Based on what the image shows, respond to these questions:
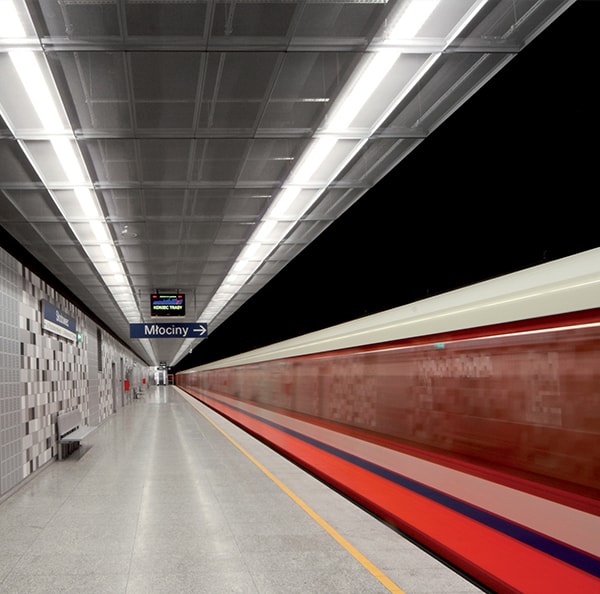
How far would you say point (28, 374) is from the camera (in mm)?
8250

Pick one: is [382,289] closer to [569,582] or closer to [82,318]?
[569,582]

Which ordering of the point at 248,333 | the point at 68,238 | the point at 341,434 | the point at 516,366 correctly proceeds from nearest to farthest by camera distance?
the point at 516,366 < the point at 341,434 < the point at 68,238 < the point at 248,333

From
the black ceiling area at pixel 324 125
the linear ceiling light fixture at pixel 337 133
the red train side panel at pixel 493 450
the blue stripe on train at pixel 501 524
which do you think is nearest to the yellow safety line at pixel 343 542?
the red train side panel at pixel 493 450

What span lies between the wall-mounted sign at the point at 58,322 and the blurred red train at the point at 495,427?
519cm

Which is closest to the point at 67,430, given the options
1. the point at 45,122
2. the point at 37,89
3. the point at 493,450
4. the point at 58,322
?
the point at 58,322

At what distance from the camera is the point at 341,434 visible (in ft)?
27.2

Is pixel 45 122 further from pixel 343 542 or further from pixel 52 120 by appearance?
pixel 343 542

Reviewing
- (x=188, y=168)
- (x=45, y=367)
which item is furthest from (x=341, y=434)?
(x=45, y=367)

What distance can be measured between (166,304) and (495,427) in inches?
464

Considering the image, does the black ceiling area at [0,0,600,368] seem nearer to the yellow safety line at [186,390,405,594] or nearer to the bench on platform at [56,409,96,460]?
the yellow safety line at [186,390,405,594]

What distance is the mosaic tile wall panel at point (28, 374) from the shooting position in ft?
23.4

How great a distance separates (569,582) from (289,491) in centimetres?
419

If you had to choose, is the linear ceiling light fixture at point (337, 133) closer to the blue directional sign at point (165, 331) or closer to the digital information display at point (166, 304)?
the digital information display at point (166, 304)

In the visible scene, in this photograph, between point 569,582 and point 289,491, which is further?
point 289,491
